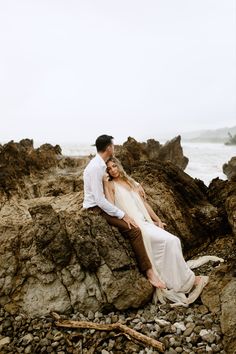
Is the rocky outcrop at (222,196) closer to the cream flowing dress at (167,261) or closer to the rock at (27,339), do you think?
the cream flowing dress at (167,261)

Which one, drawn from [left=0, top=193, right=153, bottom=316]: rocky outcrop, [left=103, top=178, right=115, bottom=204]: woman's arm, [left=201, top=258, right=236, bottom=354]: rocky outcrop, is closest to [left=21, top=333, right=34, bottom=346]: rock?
[left=0, top=193, right=153, bottom=316]: rocky outcrop

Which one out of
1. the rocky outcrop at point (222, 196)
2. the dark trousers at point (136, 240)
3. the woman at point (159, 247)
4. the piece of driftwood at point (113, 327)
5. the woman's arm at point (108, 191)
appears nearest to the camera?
the piece of driftwood at point (113, 327)

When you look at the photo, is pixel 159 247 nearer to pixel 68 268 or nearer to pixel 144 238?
pixel 144 238

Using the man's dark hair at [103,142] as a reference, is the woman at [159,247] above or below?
below

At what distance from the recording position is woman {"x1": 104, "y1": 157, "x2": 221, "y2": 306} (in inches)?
211

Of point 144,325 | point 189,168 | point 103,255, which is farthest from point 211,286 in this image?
point 189,168

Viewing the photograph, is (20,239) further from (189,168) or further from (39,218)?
(189,168)

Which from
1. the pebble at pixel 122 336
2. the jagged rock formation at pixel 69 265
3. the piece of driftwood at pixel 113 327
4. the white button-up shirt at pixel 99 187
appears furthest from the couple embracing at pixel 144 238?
the piece of driftwood at pixel 113 327

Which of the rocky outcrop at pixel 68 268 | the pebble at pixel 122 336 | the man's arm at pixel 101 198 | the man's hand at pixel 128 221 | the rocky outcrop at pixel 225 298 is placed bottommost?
the pebble at pixel 122 336

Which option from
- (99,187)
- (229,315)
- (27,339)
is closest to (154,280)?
(229,315)

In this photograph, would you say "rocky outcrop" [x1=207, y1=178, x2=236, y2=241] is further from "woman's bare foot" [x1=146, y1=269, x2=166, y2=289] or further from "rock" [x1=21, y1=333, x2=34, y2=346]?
"rock" [x1=21, y1=333, x2=34, y2=346]

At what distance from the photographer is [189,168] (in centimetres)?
3023

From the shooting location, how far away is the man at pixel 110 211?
215 inches

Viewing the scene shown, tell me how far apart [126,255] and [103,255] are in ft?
1.21
